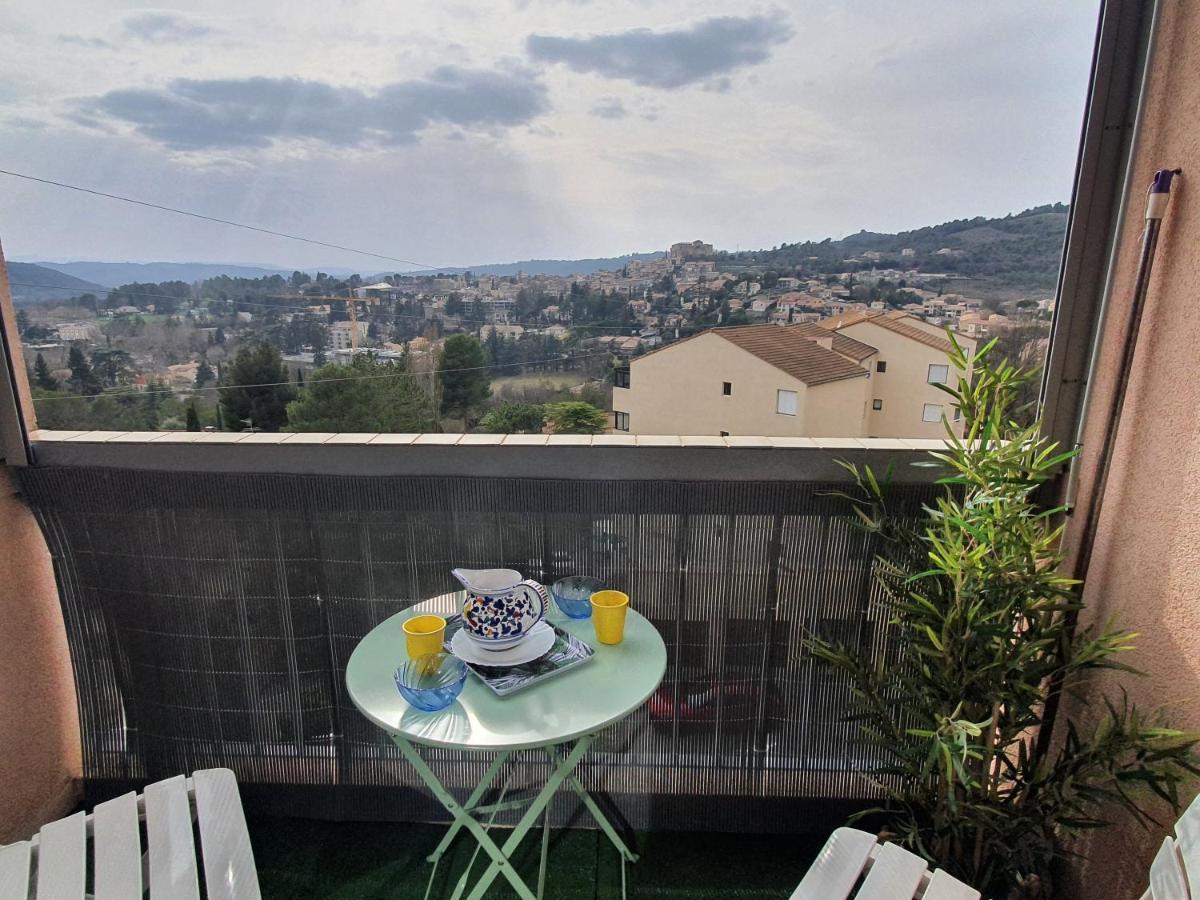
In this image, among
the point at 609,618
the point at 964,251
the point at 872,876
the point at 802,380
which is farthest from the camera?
the point at 802,380

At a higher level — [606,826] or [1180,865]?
[1180,865]

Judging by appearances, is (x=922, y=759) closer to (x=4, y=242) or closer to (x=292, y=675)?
(x=292, y=675)

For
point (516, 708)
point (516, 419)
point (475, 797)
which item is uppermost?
point (516, 419)

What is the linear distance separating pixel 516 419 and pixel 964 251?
134 cm

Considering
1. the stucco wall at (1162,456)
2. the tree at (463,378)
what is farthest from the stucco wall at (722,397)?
the stucco wall at (1162,456)

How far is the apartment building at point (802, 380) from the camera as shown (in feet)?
6.48

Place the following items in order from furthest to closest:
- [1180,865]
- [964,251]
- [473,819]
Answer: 1. [964,251]
2. [473,819]
3. [1180,865]

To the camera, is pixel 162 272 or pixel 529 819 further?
pixel 162 272

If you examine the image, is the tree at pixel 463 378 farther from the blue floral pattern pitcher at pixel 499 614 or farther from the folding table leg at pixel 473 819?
the folding table leg at pixel 473 819

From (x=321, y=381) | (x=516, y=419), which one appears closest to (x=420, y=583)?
(x=516, y=419)

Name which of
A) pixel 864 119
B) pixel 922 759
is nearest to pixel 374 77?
pixel 864 119

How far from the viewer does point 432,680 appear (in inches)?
63.2

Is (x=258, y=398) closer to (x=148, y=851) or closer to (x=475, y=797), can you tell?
(x=148, y=851)

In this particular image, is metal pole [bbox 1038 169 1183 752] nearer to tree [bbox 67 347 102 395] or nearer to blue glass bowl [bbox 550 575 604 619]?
blue glass bowl [bbox 550 575 604 619]
